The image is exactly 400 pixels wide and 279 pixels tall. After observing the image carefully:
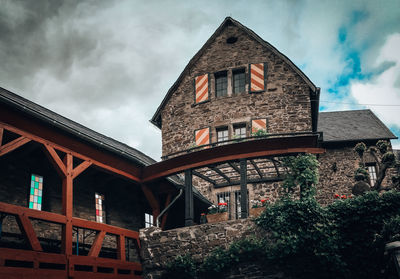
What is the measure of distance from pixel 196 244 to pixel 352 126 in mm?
12419

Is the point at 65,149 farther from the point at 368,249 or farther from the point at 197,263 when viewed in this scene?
the point at 368,249

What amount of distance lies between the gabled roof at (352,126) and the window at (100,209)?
1019 centimetres

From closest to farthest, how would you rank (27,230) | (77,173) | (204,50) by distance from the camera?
(27,230) → (77,173) → (204,50)

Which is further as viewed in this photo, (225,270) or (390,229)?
(225,270)

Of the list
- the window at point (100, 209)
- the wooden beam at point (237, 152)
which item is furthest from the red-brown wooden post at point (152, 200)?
the window at point (100, 209)

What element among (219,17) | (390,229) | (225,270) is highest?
(219,17)

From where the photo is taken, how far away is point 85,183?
41.8ft

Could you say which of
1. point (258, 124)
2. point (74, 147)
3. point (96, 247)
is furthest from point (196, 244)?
point (258, 124)

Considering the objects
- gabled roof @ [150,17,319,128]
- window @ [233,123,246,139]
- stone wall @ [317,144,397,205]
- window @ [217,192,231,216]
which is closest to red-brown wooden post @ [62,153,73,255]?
window @ [217,192,231,216]

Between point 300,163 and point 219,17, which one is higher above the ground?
point 219,17

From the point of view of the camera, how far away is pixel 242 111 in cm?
1744

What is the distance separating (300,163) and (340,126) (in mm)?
10379

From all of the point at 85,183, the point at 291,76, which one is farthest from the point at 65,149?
the point at 291,76

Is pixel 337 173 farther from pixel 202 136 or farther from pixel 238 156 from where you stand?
pixel 238 156
